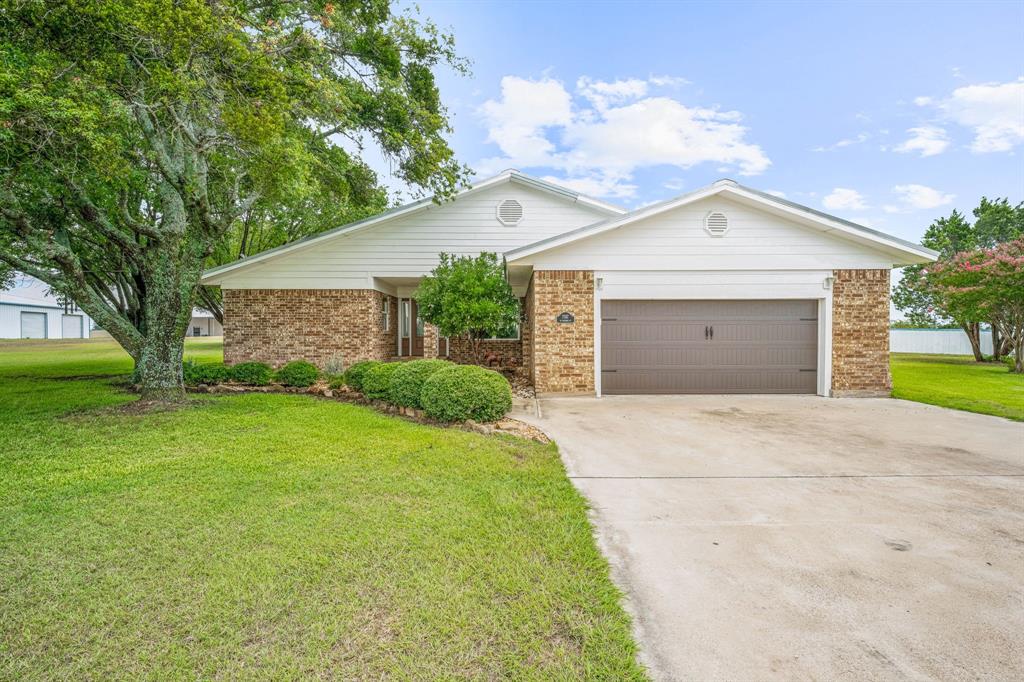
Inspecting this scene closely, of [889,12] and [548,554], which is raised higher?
[889,12]

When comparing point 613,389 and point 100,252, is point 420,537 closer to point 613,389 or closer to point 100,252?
point 613,389

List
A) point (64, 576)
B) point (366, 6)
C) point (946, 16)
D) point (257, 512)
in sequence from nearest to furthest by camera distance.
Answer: point (64, 576) → point (257, 512) → point (946, 16) → point (366, 6)

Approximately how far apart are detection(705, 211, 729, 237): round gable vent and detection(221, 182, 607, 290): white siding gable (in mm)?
3994

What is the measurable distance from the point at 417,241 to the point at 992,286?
18893mm

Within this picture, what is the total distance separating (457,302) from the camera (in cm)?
1002

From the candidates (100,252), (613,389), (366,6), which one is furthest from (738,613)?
(100,252)

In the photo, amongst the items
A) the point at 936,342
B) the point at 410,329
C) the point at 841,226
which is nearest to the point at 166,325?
the point at 410,329

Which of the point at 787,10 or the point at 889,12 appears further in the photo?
the point at 787,10

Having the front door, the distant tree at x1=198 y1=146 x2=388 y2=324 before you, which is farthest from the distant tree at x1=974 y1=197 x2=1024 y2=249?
the distant tree at x1=198 y1=146 x2=388 y2=324

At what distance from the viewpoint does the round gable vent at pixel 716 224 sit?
389 inches

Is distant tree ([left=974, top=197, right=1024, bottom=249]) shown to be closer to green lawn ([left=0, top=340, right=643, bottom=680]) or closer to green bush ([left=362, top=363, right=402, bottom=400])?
green bush ([left=362, top=363, right=402, bottom=400])

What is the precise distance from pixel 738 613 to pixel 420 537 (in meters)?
2.05

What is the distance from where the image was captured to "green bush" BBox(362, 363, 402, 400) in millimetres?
8578

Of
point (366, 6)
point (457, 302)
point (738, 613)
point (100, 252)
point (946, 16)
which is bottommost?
point (738, 613)
